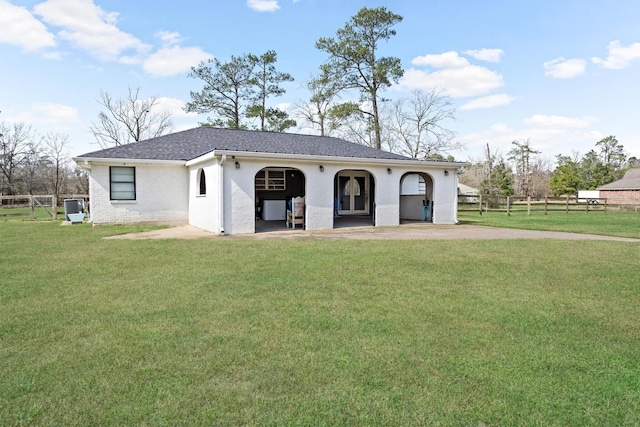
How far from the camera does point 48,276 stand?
586 centimetres

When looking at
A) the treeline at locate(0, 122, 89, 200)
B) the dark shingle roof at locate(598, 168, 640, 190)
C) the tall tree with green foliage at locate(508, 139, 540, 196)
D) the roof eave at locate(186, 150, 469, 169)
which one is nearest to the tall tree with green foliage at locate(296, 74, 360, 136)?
the roof eave at locate(186, 150, 469, 169)

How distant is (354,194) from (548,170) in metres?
61.9

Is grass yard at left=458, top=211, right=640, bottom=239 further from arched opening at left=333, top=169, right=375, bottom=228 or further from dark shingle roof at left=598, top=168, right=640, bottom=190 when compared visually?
dark shingle roof at left=598, top=168, right=640, bottom=190

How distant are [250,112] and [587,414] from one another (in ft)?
97.5

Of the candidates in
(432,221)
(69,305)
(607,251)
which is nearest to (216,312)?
(69,305)

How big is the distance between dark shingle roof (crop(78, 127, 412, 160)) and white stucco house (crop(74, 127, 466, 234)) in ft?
0.14

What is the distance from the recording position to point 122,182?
14.2m

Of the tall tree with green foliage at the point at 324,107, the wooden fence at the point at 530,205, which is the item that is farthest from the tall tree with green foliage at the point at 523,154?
the tall tree with green foliage at the point at 324,107

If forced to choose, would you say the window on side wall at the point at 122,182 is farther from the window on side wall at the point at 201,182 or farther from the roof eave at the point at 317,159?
the window on side wall at the point at 201,182

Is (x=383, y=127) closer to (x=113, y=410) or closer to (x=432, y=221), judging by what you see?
(x=432, y=221)

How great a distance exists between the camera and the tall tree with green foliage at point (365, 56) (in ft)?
88.1

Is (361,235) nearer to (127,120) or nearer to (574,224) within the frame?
(574,224)

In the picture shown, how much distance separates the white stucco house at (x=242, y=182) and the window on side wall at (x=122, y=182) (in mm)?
33

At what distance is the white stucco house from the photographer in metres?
11.7
